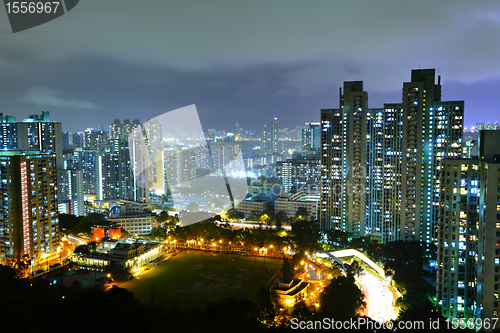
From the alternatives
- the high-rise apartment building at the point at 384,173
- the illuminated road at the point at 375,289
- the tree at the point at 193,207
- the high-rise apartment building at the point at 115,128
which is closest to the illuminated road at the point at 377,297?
the illuminated road at the point at 375,289

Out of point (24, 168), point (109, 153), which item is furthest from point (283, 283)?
point (109, 153)

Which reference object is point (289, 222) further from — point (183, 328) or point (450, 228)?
point (183, 328)

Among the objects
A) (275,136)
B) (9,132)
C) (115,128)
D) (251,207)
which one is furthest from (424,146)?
(275,136)

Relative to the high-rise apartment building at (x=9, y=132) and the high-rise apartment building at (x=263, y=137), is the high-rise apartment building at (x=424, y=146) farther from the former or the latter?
the high-rise apartment building at (x=263, y=137)

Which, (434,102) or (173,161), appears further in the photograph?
(173,161)

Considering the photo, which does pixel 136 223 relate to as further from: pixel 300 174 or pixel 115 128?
pixel 115 128
